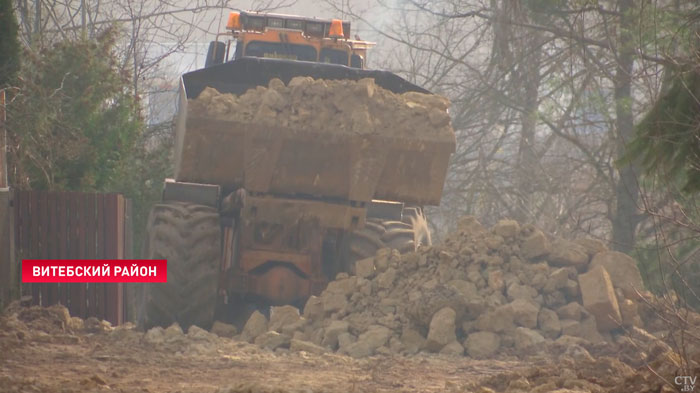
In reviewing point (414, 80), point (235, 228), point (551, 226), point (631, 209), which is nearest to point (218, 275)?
point (235, 228)

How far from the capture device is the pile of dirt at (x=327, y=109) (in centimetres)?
964

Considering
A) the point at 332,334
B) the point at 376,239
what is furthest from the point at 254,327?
the point at 376,239

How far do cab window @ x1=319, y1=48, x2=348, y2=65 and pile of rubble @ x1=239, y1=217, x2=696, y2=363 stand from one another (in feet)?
11.6

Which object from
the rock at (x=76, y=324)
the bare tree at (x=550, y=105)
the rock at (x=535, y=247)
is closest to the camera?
the rock at (x=76, y=324)

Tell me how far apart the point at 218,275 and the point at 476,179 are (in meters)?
10.6

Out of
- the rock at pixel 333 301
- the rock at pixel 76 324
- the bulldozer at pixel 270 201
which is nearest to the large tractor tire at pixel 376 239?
the bulldozer at pixel 270 201

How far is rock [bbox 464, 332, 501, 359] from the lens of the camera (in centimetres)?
939

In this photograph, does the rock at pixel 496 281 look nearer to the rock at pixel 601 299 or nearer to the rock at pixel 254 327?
the rock at pixel 601 299

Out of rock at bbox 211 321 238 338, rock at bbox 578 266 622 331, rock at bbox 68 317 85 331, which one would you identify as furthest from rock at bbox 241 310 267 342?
rock at bbox 578 266 622 331

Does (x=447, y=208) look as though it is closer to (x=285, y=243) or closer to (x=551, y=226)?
(x=551, y=226)

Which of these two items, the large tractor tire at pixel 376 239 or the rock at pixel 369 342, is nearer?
the rock at pixel 369 342

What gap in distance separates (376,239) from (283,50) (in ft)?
13.6

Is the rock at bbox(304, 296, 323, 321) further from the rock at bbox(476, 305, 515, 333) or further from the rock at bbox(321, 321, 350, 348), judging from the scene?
the rock at bbox(476, 305, 515, 333)

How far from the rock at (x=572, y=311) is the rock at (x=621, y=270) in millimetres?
690
